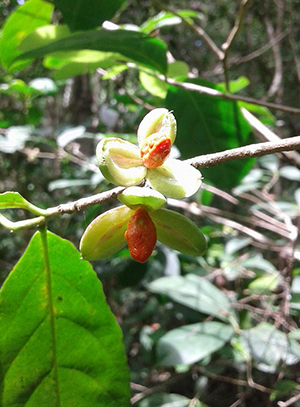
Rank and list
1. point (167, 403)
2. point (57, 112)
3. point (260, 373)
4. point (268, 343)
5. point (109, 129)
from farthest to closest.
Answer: point (57, 112), point (109, 129), point (260, 373), point (167, 403), point (268, 343)

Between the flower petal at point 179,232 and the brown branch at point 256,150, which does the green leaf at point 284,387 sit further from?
the brown branch at point 256,150

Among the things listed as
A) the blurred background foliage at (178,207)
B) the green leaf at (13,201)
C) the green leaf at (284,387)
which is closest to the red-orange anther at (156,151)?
the green leaf at (13,201)

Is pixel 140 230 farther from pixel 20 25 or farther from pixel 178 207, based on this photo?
pixel 178 207

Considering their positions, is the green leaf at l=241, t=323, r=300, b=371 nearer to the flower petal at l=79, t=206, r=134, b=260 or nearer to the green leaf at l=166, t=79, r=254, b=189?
the green leaf at l=166, t=79, r=254, b=189

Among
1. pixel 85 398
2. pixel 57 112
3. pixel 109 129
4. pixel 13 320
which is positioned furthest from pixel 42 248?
pixel 57 112

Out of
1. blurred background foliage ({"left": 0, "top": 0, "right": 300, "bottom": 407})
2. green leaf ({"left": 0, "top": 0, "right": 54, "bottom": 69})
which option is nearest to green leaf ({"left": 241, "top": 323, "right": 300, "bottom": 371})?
blurred background foliage ({"left": 0, "top": 0, "right": 300, "bottom": 407})

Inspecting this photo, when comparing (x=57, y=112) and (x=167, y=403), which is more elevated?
(x=57, y=112)

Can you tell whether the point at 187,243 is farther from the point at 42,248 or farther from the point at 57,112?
the point at 57,112
